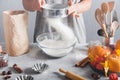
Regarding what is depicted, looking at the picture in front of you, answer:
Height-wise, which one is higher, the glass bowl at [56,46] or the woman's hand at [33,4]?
the woman's hand at [33,4]

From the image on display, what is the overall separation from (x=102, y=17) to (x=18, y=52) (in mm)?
384

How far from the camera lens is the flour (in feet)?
3.44

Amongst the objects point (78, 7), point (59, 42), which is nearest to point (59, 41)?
point (59, 42)

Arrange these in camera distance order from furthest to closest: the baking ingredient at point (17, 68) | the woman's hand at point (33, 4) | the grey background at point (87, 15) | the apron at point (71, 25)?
the grey background at point (87, 15)
the apron at point (71, 25)
the woman's hand at point (33, 4)
the baking ingredient at point (17, 68)

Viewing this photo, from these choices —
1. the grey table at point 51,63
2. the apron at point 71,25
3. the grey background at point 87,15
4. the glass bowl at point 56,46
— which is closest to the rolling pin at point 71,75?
the grey table at point 51,63

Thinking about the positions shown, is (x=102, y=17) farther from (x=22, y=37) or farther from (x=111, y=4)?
(x=22, y=37)

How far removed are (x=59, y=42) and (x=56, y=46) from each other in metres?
0.04

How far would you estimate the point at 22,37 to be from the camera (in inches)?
42.2

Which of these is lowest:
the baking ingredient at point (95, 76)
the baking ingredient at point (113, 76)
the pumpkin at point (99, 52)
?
the baking ingredient at point (95, 76)

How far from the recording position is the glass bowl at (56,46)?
3.43ft

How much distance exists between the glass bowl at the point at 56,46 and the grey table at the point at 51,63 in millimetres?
27

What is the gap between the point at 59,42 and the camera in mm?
1091

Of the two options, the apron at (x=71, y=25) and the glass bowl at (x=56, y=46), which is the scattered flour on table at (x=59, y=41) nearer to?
the glass bowl at (x=56, y=46)

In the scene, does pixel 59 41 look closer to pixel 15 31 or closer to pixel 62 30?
pixel 62 30
